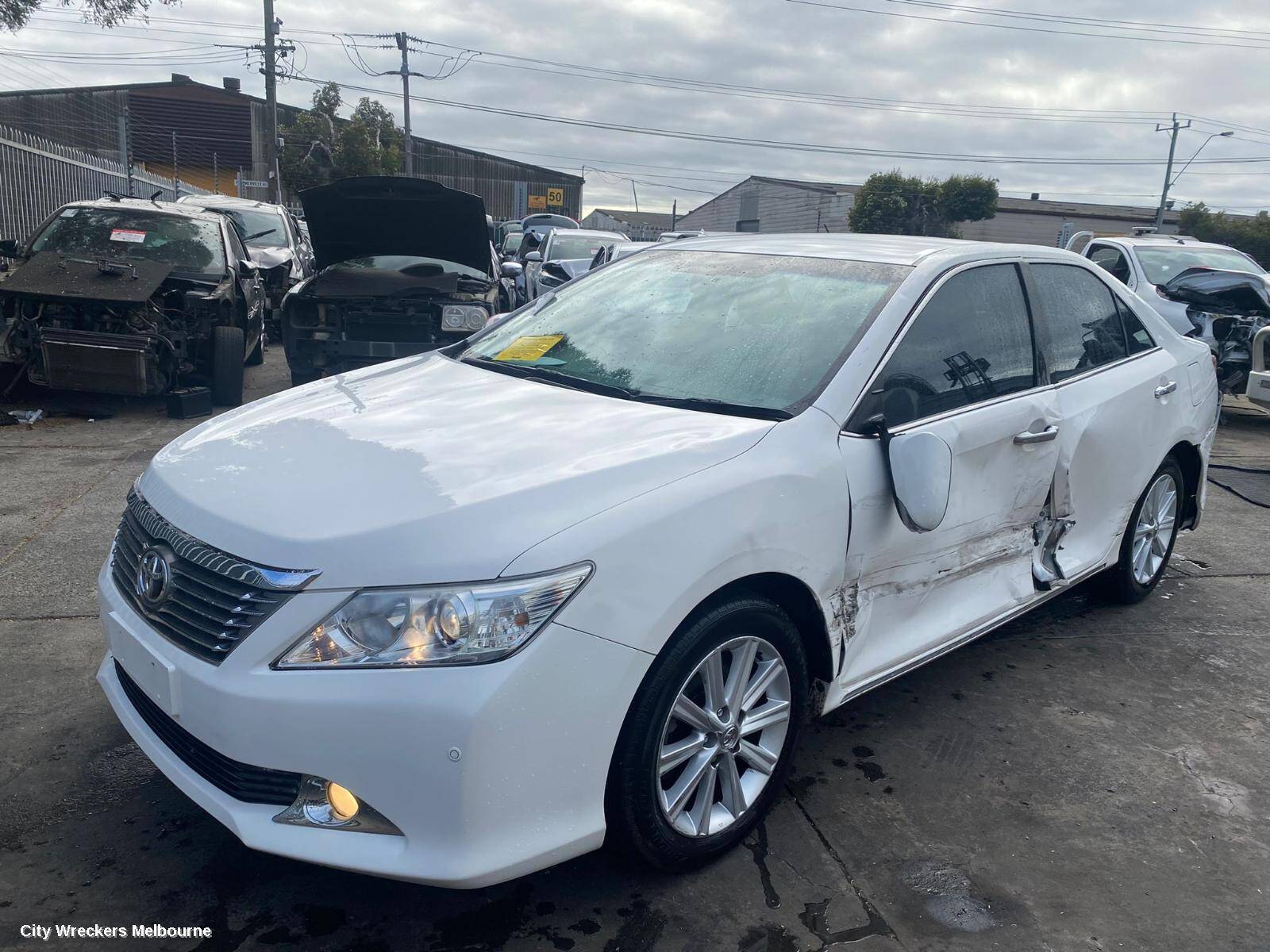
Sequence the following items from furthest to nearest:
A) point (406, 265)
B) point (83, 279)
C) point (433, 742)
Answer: point (406, 265) → point (83, 279) → point (433, 742)

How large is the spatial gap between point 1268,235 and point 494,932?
50592 millimetres

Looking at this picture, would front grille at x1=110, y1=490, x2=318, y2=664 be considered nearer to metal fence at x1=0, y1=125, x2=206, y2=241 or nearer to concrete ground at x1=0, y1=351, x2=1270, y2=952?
concrete ground at x1=0, y1=351, x2=1270, y2=952

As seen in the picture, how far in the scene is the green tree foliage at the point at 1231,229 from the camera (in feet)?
141

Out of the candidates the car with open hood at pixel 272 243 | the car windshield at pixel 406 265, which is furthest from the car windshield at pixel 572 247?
the car windshield at pixel 406 265

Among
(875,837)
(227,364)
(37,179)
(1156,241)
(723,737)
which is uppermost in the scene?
(37,179)

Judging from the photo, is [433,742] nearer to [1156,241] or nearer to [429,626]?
[429,626]

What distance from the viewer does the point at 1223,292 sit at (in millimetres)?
9797

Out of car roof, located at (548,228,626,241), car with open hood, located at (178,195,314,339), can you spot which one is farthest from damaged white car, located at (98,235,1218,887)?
car roof, located at (548,228,626,241)

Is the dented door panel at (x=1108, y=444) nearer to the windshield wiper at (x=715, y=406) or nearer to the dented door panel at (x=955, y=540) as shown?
the dented door panel at (x=955, y=540)

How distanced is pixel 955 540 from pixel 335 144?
122ft

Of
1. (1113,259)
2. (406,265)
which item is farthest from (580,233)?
(1113,259)

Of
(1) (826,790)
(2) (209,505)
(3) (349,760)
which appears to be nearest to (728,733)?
(1) (826,790)

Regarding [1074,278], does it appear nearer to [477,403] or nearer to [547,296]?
[547,296]

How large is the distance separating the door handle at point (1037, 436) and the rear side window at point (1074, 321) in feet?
0.90
